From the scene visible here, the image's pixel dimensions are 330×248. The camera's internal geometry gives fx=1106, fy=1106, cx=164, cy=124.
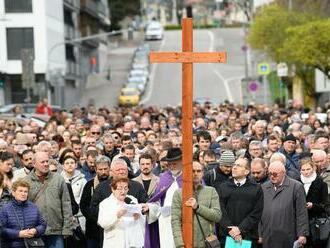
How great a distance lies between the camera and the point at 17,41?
6297 cm

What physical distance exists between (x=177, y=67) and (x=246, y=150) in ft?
256

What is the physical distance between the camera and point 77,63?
80250 millimetres

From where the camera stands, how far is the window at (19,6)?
62906mm

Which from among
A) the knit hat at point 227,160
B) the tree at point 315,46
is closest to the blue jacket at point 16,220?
the knit hat at point 227,160

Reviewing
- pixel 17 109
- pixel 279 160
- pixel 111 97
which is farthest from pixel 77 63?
pixel 279 160

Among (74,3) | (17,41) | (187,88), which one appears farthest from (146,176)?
(74,3)

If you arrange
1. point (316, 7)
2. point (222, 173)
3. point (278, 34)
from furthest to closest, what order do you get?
point (316, 7) → point (278, 34) → point (222, 173)

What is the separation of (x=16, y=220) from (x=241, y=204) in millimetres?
2524

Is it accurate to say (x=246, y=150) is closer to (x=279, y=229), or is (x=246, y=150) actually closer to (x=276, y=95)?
(x=279, y=229)

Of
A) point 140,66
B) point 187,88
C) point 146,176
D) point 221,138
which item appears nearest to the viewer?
point 187,88

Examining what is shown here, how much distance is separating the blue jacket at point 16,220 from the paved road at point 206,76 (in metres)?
58.4

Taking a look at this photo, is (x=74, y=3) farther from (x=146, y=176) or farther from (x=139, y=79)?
(x=146, y=176)

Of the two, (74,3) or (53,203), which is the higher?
(74,3)

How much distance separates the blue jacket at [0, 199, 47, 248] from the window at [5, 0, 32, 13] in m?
51.7
